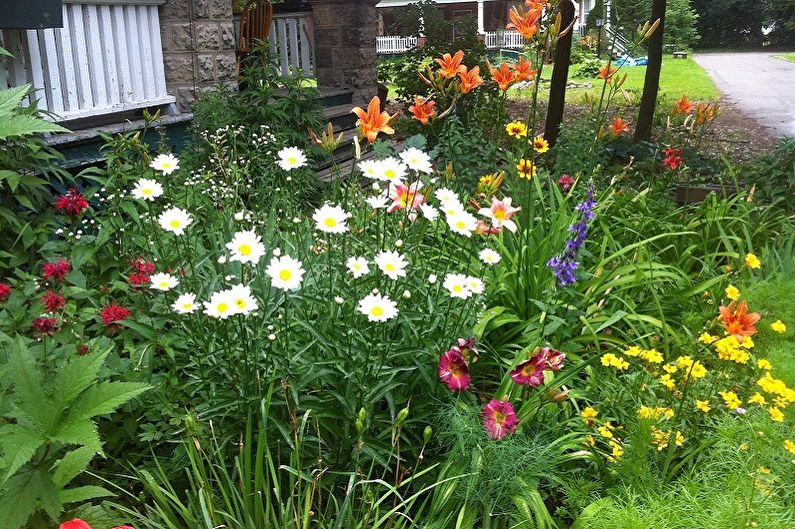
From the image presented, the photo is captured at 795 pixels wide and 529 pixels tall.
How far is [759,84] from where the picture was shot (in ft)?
48.2

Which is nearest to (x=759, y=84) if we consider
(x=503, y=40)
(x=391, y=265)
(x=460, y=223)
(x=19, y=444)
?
(x=503, y=40)

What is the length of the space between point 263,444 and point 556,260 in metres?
1.20

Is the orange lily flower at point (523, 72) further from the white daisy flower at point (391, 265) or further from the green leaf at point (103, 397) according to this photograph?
the green leaf at point (103, 397)

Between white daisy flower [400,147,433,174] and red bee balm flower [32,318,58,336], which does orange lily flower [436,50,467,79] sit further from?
red bee balm flower [32,318,58,336]

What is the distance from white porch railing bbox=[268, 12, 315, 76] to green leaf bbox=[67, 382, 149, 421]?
6.07 meters

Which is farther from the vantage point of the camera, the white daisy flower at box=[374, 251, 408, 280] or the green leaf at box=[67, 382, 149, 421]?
the white daisy flower at box=[374, 251, 408, 280]

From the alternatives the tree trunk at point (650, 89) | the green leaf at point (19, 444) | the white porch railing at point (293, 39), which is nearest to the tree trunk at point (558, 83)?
the tree trunk at point (650, 89)

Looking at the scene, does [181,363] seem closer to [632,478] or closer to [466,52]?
[632,478]

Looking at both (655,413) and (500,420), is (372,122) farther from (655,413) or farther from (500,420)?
(655,413)

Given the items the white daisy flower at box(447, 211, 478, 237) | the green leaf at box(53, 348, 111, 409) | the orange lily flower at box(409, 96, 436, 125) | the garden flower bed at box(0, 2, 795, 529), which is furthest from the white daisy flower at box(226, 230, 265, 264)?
the orange lily flower at box(409, 96, 436, 125)

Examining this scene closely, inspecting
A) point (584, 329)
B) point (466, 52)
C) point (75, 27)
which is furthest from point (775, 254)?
point (466, 52)

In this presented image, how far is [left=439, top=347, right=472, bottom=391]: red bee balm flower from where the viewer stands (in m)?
1.77

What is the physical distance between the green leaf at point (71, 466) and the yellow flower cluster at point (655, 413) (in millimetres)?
→ 1346

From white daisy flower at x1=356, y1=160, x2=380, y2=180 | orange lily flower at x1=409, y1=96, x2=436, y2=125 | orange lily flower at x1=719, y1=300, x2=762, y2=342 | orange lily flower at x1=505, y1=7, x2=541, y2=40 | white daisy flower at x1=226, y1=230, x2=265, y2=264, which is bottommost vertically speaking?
orange lily flower at x1=719, y1=300, x2=762, y2=342
